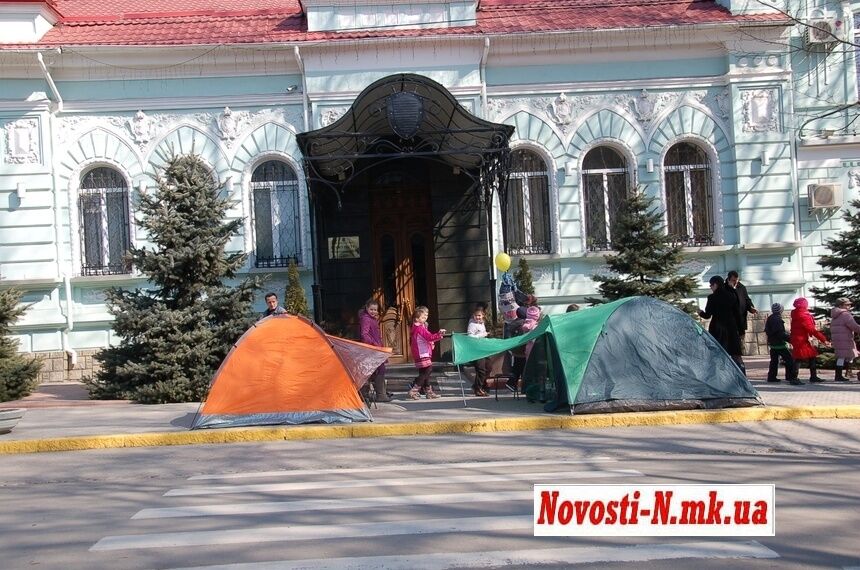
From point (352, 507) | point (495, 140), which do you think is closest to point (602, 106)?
point (495, 140)

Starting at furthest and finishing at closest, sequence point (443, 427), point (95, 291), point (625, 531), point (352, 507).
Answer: point (95, 291), point (443, 427), point (352, 507), point (625, 531)

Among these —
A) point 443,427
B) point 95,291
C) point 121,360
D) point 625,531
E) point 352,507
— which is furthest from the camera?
point 95,291

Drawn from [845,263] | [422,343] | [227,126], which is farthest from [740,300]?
[227,126]

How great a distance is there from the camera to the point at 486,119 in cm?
1983

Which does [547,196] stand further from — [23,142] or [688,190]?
[23,142]

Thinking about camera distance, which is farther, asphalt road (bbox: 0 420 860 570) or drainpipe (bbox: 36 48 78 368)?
drainpipe (bbox: 36 48 78 368)

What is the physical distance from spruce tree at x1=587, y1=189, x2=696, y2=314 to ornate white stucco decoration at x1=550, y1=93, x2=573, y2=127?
325 centimetres

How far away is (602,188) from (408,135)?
565 centimetres

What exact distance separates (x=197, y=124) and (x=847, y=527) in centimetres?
1593

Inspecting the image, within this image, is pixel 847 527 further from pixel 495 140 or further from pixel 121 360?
pixel 121 360

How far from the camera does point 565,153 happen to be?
20.1 metres

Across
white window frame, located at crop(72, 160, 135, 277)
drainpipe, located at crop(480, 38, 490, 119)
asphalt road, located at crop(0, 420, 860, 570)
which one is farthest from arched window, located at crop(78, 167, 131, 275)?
asphalt road, located at crop(0, 420, 860, 570)

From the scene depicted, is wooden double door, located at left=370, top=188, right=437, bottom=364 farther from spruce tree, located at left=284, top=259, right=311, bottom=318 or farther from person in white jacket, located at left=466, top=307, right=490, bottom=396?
person in white jacket, located at left=466, top=307, right=490, bottom=396

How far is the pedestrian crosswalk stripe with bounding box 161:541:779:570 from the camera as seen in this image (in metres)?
6.10
